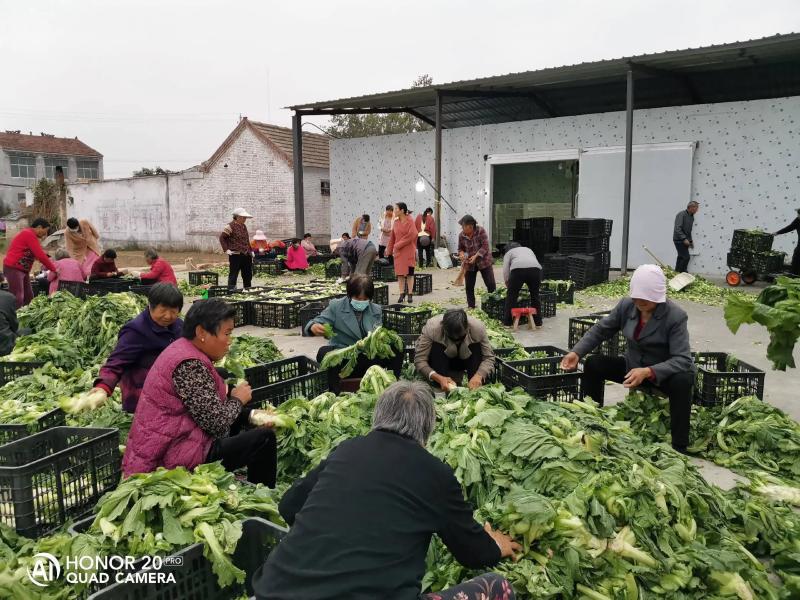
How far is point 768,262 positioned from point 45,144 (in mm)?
69313

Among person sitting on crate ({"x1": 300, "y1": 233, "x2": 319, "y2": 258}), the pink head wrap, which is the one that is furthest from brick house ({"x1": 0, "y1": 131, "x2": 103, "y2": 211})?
the pink head wrap

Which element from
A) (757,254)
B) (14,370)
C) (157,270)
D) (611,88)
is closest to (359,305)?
(14,370)

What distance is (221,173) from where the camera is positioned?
32562mm

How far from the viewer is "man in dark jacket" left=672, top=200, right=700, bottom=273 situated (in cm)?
1638

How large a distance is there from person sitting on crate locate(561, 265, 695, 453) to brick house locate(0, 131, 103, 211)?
215 ft

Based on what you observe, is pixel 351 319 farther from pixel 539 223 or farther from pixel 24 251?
pixel 539 223

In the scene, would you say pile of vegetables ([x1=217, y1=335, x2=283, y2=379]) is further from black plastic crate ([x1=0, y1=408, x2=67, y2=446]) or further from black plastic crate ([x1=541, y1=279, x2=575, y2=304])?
black plastic crate ([x1=541, y1=279, x2=575, y2=304])

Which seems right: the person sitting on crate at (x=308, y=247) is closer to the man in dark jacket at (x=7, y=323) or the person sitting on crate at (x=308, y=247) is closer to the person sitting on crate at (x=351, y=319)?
the man in dark jacket at (x=7, y=323)

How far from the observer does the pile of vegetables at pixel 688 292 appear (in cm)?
1382

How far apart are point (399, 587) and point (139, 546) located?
1434 mm

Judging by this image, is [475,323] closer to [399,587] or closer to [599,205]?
[399,587]

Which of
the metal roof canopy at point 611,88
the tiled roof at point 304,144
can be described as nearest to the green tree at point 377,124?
the tiled roof at point 304,144

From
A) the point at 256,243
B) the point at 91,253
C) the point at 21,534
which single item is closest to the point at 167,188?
the point at 256,243

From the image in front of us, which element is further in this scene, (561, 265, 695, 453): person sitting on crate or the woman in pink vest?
(561, 265, 695, 453): person sitting on crate
